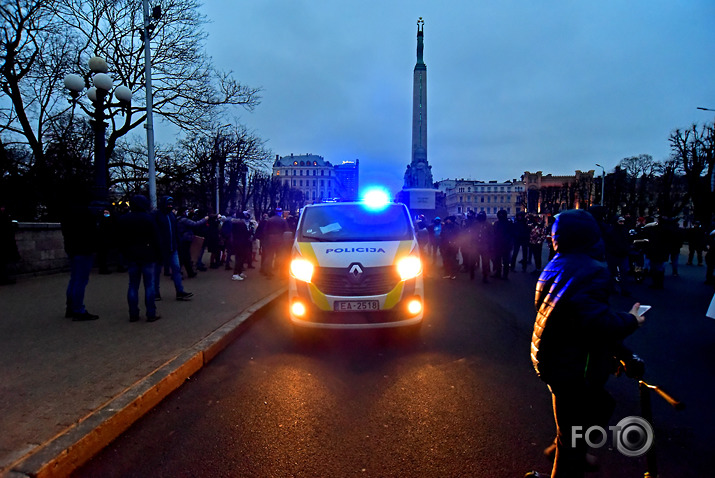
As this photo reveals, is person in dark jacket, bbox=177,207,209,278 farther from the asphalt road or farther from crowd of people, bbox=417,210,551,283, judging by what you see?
crowd of people, bbox=417,210,551,283

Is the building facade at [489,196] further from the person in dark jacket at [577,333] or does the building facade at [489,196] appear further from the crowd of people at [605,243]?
the person in dark jacket at [577,333]

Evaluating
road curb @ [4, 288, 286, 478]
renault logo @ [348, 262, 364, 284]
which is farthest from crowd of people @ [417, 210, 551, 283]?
road curb @ [4, 288, 286, 478]

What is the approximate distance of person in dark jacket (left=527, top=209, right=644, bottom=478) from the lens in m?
2.09

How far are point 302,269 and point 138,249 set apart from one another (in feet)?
8.28

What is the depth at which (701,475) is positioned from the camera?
2.66m

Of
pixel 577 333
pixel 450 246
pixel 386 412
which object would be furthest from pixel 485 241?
pixel 577 333

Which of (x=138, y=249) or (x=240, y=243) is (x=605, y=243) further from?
(x=138, y=249)

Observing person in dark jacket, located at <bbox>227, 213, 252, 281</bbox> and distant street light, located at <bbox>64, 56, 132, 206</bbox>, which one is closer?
distant street light, located at <bbox>64, 56, 132, 206</bbox>

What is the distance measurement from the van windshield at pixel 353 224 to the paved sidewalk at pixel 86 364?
1695 millimetres

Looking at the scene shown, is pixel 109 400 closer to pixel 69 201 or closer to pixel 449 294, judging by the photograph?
pixel 69 201

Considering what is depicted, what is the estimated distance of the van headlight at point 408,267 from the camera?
536 centimetres

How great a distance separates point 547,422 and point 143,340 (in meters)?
4.34

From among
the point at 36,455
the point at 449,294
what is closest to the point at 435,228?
the point at 449,294

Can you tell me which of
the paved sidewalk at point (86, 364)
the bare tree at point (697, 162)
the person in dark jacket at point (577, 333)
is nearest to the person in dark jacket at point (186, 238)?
the paved sidewalk at point (86, 364)
